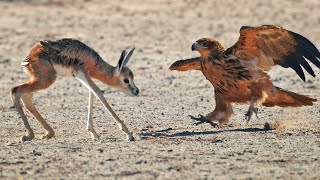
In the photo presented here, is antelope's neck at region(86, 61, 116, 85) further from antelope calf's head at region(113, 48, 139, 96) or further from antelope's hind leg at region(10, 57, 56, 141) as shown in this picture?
antelope's hind leg at region(10, 57, 56, 141)

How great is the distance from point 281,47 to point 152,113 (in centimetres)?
258

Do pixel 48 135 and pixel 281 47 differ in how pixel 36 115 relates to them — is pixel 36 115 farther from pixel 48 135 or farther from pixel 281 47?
pixel 281 47

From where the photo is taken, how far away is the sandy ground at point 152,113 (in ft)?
30.6

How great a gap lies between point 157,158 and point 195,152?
531 mm

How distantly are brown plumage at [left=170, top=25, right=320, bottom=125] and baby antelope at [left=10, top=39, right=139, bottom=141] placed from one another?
3.67 feet

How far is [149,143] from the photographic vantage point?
1059 centimetres

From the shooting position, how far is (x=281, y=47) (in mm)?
11406

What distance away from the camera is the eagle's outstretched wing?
37.0 feet

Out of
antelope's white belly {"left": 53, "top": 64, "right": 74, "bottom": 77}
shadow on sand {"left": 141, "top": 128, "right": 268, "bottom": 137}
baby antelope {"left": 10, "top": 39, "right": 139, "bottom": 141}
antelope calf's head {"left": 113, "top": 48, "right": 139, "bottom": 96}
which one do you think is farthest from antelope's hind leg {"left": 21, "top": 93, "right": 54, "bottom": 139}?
shadow on sand {"left": 141, "top": 128, "right": 268, "bottom": 137}

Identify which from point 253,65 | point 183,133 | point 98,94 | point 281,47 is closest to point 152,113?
point 183,133

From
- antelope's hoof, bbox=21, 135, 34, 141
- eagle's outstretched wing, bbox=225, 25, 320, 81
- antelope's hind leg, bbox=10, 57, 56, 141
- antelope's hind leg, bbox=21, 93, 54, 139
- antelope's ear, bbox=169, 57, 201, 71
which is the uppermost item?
eagle's outstretched wing, bbox=225, 25, 320, 81

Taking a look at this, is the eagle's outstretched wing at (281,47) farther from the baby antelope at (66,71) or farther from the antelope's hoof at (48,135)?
the antelope's hoof at (48,135)

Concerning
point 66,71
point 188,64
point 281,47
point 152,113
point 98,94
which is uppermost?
point 281,47

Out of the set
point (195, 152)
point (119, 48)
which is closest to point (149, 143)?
point (195, 152)
